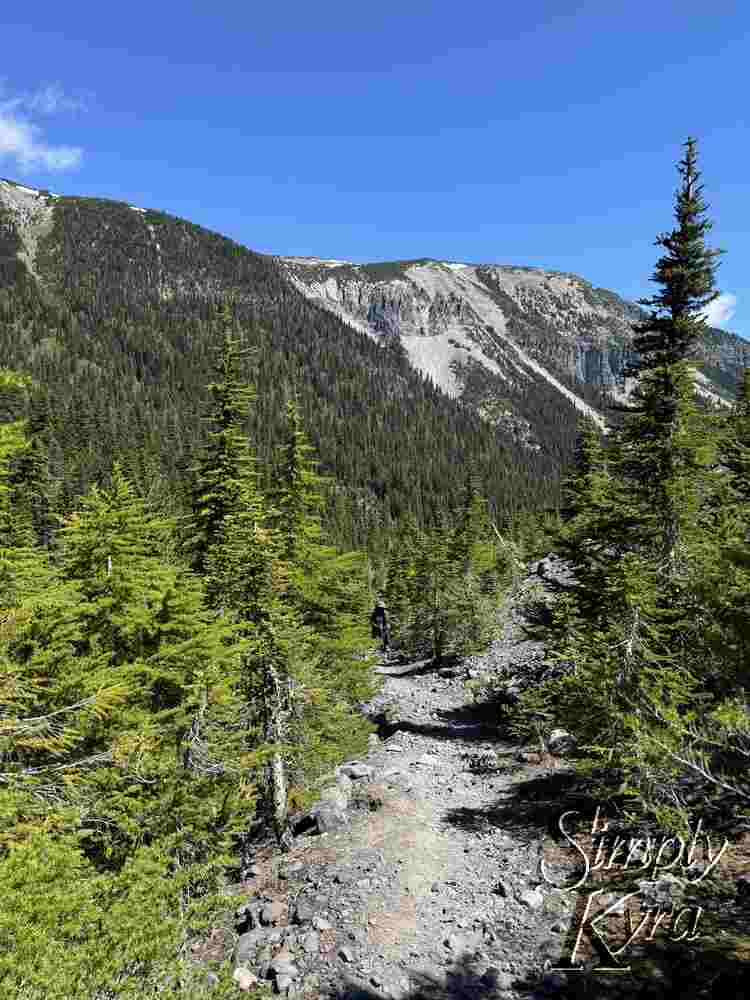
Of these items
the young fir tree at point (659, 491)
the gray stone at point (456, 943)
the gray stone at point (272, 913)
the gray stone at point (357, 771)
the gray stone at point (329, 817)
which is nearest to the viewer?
the gray stone at point (456, 943)

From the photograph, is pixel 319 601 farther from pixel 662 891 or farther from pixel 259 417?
pixel 259 417

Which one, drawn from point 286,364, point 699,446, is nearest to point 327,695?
point 699,446

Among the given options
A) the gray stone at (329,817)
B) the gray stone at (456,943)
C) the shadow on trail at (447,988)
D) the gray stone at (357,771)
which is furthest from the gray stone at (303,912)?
the gray stone at (357,771)

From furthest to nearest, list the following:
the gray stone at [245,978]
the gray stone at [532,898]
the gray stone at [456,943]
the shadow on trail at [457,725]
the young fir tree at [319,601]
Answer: the shadow on trail at [457,725] → the young fir tree at [319,601] → the gray stone at [532,898] → the gray stone at [456,943] → the gray stone at [245,978]

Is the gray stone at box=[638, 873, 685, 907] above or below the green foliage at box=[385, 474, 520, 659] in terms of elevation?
above

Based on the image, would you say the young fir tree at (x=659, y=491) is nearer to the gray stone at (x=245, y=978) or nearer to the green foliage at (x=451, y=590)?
the gray stone at (x=245, y=978)

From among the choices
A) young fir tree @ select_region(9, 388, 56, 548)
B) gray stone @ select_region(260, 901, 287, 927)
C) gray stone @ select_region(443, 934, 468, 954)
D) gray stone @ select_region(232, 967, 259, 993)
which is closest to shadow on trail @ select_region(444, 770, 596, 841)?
gray stone @ select_region(443, 934, 468, 954)

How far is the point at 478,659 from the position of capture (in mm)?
33719

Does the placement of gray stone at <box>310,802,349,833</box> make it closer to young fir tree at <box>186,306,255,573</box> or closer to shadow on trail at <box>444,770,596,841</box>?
shadow on trail at <box>444,770,596,841</box>

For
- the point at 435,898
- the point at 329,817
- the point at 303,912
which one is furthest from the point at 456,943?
the point at 329,817

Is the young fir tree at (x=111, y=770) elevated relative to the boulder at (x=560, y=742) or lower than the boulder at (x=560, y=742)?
elevated

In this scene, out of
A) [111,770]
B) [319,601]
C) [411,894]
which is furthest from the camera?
[319,601]

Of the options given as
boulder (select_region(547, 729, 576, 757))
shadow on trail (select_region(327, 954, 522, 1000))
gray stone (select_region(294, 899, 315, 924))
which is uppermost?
shadow on trail (select_region(327, 954, 522, 1000))

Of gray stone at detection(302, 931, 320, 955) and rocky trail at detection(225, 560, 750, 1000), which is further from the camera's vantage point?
gray stone at detection(302, 931, 320, 955)
